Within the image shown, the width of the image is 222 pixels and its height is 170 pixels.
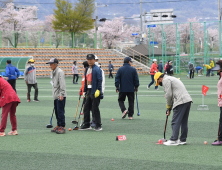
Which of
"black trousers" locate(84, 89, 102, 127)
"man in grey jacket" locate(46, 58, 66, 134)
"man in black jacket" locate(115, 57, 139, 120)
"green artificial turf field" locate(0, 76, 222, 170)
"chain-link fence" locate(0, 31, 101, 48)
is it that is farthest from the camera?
"chain-link fence" locate(0, 31, 101, 48)

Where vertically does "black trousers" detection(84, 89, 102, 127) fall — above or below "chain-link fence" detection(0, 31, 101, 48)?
below

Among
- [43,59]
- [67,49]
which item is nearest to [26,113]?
[43,59]

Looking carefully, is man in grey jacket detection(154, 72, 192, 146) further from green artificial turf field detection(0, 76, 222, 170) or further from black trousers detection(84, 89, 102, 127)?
black trousers detection(84, 89, 102, 127)

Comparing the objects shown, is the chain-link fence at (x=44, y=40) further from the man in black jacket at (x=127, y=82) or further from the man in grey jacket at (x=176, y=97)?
the man in grey jacket at (x=176, y=97)

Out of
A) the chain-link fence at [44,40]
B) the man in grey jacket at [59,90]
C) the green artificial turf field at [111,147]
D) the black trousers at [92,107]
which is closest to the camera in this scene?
the green artificial turf field at [111,147]

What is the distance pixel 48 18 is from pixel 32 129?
92.8 metres

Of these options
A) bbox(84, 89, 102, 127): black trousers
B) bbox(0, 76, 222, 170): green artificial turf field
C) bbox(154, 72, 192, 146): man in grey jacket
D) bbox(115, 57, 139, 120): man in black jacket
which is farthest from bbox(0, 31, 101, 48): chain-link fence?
bbox(154, 72, 192, 146): man in grey jacket

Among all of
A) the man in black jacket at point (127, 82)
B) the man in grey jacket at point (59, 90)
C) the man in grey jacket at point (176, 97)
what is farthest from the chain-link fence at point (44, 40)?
the man in grey jacket at point (176, 97)

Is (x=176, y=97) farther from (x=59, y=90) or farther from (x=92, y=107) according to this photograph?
(x=59, y=90)

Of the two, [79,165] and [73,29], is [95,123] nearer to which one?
[79,165]

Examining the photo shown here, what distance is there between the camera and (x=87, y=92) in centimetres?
1023

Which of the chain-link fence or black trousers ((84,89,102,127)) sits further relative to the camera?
the chain-link fence

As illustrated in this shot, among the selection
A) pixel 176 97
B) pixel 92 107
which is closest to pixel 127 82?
pixel 92 107

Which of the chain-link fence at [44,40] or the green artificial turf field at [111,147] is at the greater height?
the chain-link fence at [44,40]
